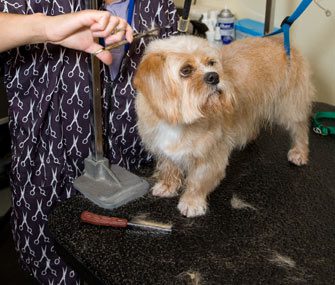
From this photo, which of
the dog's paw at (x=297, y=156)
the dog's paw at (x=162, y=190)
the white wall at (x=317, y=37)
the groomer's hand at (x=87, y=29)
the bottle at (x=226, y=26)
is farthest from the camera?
the bottle at (x=226, y=26)

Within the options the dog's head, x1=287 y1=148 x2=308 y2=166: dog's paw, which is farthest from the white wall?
the dog's head

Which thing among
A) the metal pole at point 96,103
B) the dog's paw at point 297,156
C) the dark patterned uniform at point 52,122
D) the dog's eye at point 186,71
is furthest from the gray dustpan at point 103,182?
the dog's paw at point 297,156

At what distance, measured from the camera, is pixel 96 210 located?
100 cm

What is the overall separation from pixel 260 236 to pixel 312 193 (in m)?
0.25

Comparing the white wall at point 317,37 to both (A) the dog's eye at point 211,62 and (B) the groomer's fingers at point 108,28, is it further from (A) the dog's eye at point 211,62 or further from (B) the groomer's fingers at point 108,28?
(B) the groomer's fingers at point 108,28

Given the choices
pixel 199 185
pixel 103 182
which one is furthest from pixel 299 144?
pixel 103 182

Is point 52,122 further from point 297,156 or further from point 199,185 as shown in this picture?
point 297,156

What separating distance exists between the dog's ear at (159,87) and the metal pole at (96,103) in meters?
0.09

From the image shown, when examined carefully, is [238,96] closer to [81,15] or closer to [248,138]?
[248,138]

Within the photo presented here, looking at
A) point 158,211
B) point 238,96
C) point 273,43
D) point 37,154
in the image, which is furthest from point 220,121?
point 37,154

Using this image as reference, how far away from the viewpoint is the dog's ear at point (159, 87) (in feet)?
3.09

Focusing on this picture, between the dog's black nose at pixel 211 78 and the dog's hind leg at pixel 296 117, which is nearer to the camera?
the dog's black nose at pixel 211 78

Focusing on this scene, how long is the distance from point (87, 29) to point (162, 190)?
453mm

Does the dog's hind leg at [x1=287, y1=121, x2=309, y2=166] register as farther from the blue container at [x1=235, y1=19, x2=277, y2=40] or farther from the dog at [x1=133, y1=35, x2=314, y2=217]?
the blue container at [x1=235, y1=19, x2=277, y2=40]
